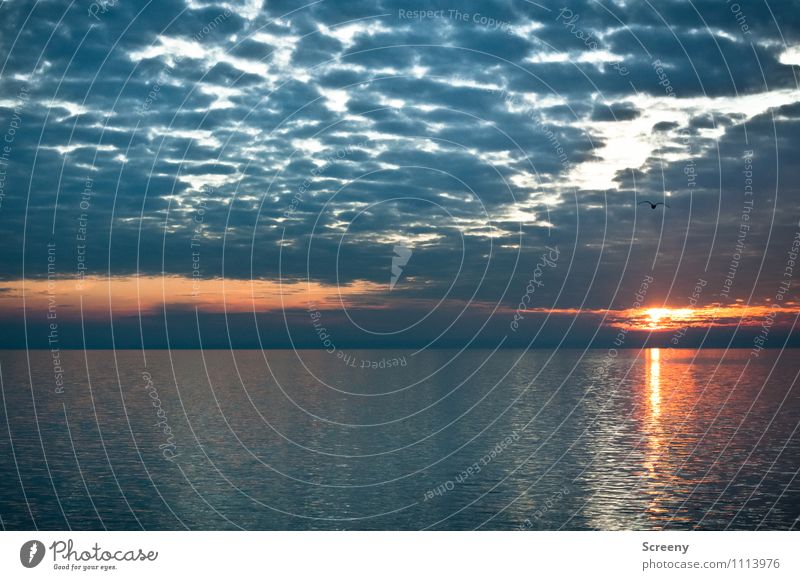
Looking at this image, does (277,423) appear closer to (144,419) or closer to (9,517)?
(144,419)

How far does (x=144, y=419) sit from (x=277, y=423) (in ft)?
95.2

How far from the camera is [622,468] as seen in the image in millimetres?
102688
